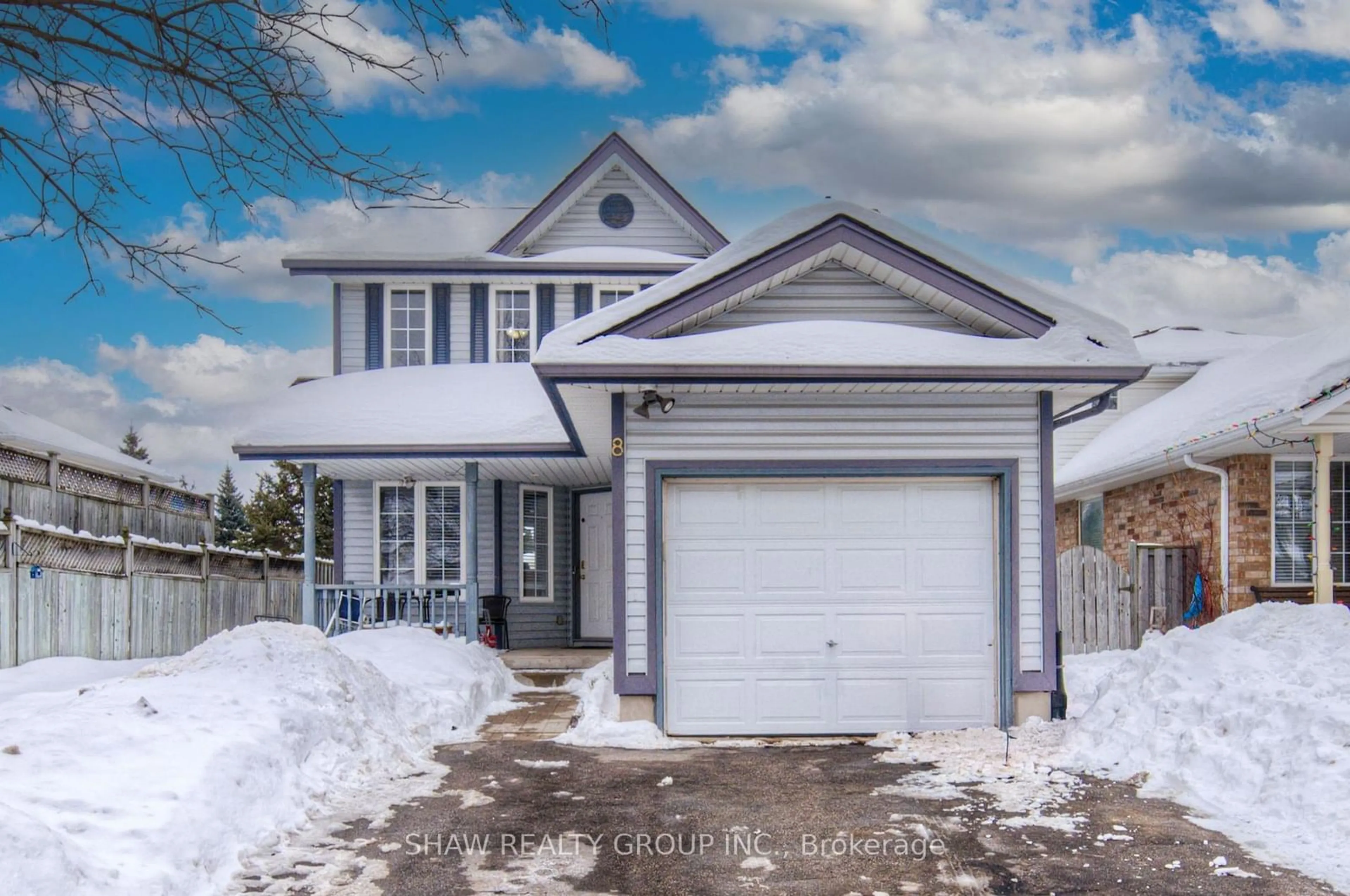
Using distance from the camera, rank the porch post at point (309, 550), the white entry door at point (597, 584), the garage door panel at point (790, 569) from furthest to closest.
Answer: the white entry door at point (597, 584)
the porch post at point (309, 550)
the garage door panel at point (790, 569)

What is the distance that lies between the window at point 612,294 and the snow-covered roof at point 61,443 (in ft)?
32.9

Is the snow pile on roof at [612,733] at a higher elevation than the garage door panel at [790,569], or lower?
lower

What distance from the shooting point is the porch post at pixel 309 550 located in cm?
1466

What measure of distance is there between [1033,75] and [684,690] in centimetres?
1010

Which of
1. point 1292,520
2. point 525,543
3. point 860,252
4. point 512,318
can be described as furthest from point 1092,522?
point 860,252

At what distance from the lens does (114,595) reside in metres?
15.0

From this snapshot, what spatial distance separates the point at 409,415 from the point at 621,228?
5.86 m

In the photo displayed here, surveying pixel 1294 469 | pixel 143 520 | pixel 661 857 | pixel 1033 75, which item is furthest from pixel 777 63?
pixel 143 520

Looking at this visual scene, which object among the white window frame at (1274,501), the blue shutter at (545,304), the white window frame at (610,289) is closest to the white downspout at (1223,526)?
the white window frame at (1274,501)

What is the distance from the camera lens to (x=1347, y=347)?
13.2 metres

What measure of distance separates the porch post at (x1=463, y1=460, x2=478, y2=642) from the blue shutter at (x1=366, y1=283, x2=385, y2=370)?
386 cm

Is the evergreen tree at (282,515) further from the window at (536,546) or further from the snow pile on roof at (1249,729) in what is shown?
the snow pile on roof at (1249,729)

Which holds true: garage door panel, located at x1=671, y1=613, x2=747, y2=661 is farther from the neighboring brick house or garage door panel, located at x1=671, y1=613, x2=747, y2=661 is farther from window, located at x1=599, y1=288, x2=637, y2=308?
window, located at x1=599, y1=288, x2=637, y2=308

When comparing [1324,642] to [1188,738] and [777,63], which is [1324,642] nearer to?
[1188,738]
